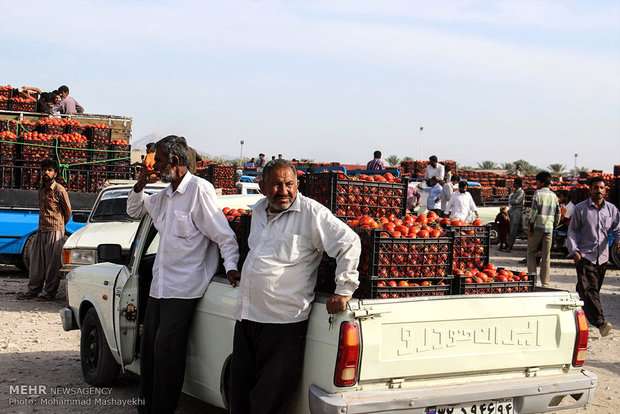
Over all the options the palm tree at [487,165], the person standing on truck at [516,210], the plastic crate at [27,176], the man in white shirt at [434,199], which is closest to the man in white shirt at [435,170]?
the man in white shirt at [434,199]

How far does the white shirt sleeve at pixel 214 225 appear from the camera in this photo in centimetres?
579

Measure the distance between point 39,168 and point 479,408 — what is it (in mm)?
12369

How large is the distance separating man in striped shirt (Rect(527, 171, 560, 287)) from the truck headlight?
7.59m

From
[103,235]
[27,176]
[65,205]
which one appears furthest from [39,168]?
A: [103,235]

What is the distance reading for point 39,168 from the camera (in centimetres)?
1573

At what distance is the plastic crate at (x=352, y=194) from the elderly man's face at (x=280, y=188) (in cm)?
116

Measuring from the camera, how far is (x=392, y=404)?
4.82 m

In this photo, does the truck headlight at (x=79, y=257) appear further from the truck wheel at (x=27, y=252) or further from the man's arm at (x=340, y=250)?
the man's arm at (x=340, y=250)

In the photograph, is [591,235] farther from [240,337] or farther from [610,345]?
[240,337]

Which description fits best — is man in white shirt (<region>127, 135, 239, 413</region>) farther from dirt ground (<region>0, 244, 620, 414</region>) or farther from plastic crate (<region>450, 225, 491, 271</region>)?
plastic crate (<region>450, 225, 491, 271</region>)

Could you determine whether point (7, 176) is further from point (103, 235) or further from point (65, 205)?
point (103, 235)

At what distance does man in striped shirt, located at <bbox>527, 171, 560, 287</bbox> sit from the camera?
14.5 meters

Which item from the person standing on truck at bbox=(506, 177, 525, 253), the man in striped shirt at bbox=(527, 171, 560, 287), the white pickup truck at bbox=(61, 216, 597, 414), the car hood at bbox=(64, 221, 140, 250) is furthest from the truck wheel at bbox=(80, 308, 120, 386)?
the person standing on truck at bbox=(506, 177, 525, 253)

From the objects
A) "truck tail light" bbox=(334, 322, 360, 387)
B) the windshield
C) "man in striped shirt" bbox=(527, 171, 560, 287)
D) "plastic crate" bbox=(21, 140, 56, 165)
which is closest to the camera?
"truck tail light" bbox=(334, 322, 360, 387)
